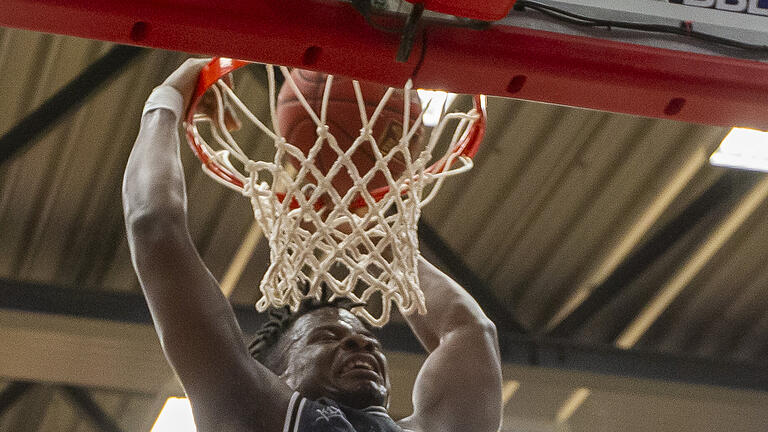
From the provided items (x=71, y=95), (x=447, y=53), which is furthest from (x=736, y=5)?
(x=71, y=95)

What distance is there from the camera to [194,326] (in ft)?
8.82

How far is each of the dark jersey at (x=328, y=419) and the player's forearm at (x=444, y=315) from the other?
→ 1.98ft

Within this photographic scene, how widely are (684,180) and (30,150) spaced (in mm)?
3256

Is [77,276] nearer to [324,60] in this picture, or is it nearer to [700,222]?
[700,222]

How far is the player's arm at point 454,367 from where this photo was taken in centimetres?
318

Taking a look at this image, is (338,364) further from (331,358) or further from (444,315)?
(444,315)

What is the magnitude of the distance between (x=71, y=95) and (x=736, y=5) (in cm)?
336

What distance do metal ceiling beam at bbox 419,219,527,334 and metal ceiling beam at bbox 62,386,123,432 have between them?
109 inches

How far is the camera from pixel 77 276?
6219mm

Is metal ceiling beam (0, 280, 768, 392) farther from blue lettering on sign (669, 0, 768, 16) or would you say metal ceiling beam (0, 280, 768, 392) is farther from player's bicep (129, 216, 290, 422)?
blue lettering on sign (669, 0, 768, 16)

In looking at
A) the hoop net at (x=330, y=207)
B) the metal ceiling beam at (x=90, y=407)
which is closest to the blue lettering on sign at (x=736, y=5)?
the hoop net at (x=330, y=207)

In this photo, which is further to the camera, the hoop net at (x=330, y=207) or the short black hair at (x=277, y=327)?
the short black hair at (x=277, y=327)

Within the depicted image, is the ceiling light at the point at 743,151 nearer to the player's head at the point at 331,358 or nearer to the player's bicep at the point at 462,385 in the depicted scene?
the player's bicep at the point at 462,385

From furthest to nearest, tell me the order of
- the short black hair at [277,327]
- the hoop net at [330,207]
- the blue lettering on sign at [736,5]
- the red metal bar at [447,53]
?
the short black hair at [277,327]
the hoop net at [330,207]
the blue lettering on sign at [736,5]
the red metal bar at [447,53]
